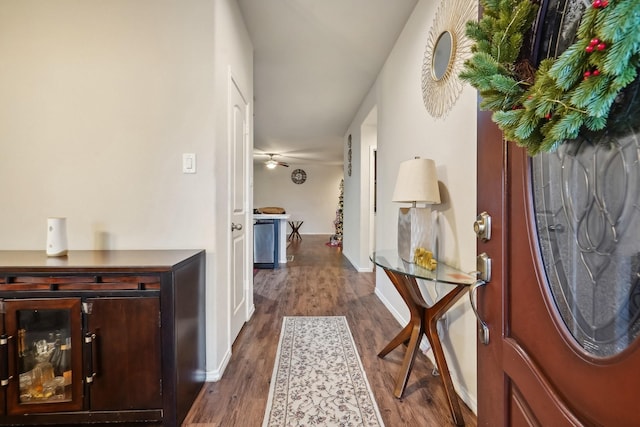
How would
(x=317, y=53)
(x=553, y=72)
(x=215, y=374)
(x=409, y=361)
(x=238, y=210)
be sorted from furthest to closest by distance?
1. (x=317, y=53)
2. (x=238, y=210)
3. (x=215, y=374)
4. (x=409, y=361)
5. (x=553, y=72)

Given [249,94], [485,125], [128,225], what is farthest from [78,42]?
[485,125]

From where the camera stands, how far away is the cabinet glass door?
1283 millimetres

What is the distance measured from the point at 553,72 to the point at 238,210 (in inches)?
82.8

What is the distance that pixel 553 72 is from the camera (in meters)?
0.45

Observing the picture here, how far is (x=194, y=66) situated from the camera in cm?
170

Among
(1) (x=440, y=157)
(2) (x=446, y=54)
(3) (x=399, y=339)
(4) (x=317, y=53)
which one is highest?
(4) (x=317, y=53)

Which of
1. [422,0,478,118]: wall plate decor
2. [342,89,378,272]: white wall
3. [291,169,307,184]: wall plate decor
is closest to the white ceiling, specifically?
[342,89,378,272]: white wall

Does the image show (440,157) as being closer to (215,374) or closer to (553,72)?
(553,72)

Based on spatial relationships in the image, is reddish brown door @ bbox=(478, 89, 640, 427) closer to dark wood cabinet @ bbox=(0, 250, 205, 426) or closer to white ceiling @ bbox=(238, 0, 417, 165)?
dark wood cabinet @ bbox=(0, 250, 205, 426)

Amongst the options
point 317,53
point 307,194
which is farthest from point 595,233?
point 307,194

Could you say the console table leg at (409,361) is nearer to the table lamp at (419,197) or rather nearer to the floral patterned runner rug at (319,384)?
the floral patterned runner rug at (319,384)

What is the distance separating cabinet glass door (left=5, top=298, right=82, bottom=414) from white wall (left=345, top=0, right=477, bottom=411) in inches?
73.1

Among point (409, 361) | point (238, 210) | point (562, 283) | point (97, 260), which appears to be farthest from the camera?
point (238, 210)

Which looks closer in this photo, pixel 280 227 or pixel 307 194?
pixel 280 227
